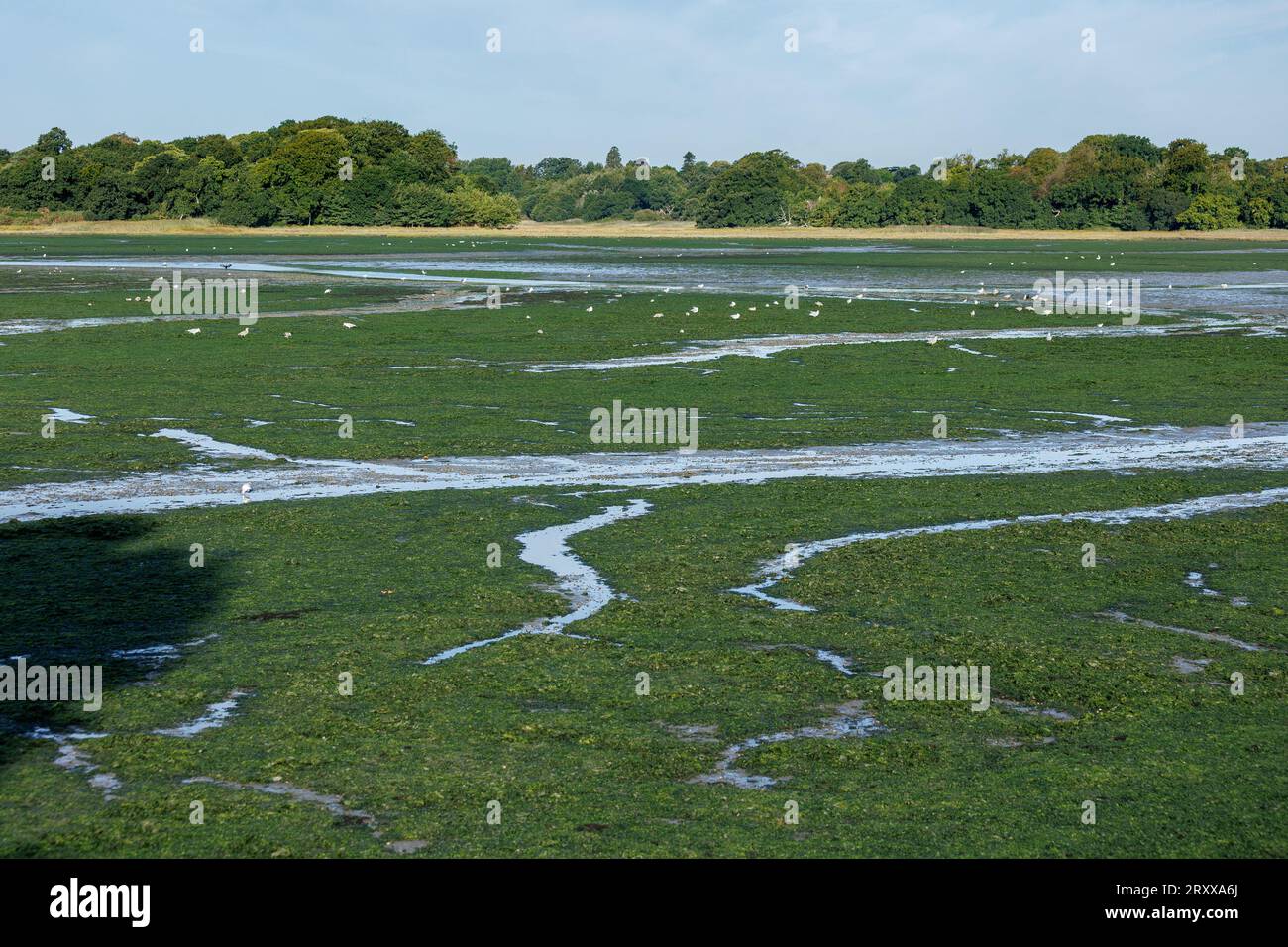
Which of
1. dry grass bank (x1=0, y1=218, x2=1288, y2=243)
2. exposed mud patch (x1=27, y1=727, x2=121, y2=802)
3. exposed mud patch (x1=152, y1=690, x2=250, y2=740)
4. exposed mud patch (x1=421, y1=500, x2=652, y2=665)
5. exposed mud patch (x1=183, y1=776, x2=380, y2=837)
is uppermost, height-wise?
dry grass bank (x1=0, y1=218, x2=1288, y2=243)

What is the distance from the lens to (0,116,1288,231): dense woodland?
144375 millimetres

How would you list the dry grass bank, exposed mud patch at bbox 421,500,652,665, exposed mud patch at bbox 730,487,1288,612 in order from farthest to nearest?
the dry grass bank < exposed mud patch at bbox 730,487,1288,612 < exposed mud patch at bbox 421,500,652,665

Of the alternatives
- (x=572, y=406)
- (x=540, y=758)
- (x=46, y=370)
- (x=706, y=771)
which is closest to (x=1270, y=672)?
(x=706, y=771)

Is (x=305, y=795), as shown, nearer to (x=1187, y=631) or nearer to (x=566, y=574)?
(x=566, y=574)

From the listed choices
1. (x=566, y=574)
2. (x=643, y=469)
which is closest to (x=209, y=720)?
(x=566, y=574)

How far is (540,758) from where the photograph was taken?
1022cm

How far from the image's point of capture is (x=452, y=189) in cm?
15500

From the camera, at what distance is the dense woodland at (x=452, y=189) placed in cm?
14438

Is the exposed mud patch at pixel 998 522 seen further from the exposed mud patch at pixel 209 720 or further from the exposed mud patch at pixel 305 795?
the exposed mud patch at pixel 305 795

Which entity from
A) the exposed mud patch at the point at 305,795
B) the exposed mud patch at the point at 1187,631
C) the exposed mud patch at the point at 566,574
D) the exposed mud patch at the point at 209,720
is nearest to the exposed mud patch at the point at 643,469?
the exposed mud patch at the point at 566,574

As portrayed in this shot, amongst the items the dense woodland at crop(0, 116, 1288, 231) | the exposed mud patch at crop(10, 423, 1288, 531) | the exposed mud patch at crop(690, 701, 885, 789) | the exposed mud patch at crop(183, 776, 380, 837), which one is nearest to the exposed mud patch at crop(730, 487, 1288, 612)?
the exposed mud patch at crop(10, 423, 1288, 531)

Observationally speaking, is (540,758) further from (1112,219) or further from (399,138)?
(399,138)

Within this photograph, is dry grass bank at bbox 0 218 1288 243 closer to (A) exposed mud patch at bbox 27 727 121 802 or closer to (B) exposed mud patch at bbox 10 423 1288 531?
(B) exposed mud patch at bbox 10 423 1288 531

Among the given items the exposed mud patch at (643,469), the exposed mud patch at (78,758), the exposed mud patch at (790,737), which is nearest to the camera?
the exposed mud patch at (78,758)
